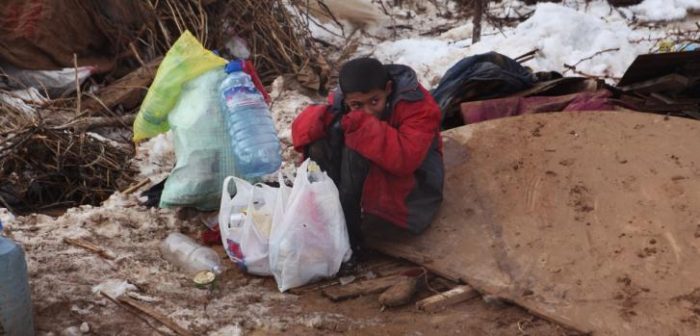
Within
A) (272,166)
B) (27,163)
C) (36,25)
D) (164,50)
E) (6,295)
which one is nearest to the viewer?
(6,295)

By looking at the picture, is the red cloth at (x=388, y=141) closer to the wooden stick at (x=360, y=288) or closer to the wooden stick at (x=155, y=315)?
the wooden stick at (x=360, y=288)

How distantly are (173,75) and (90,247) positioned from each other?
934 millimetres

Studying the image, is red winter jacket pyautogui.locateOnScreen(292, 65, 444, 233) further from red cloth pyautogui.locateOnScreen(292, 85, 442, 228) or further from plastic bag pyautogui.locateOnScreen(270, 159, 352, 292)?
plastic bag pyautogui.locateOnScreen(270, 159, 352, 292)

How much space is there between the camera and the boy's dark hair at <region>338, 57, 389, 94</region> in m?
2.96

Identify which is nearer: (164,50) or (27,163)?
(27,163)

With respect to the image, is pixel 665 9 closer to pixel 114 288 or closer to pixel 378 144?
pixel 378 144

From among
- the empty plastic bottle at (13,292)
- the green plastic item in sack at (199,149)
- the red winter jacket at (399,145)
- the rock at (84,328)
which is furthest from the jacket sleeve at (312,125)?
the empty plastic bottle at (13,292)

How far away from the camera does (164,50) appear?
6055 mm

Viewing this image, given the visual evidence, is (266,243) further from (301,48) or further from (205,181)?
(301,48)

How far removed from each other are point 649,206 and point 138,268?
222 centimetres

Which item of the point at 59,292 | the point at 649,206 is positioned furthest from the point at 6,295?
the point at 649,206

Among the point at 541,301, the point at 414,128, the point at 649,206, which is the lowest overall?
the point at 541,301

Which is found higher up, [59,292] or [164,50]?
[164,50]

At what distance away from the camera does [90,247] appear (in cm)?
314
